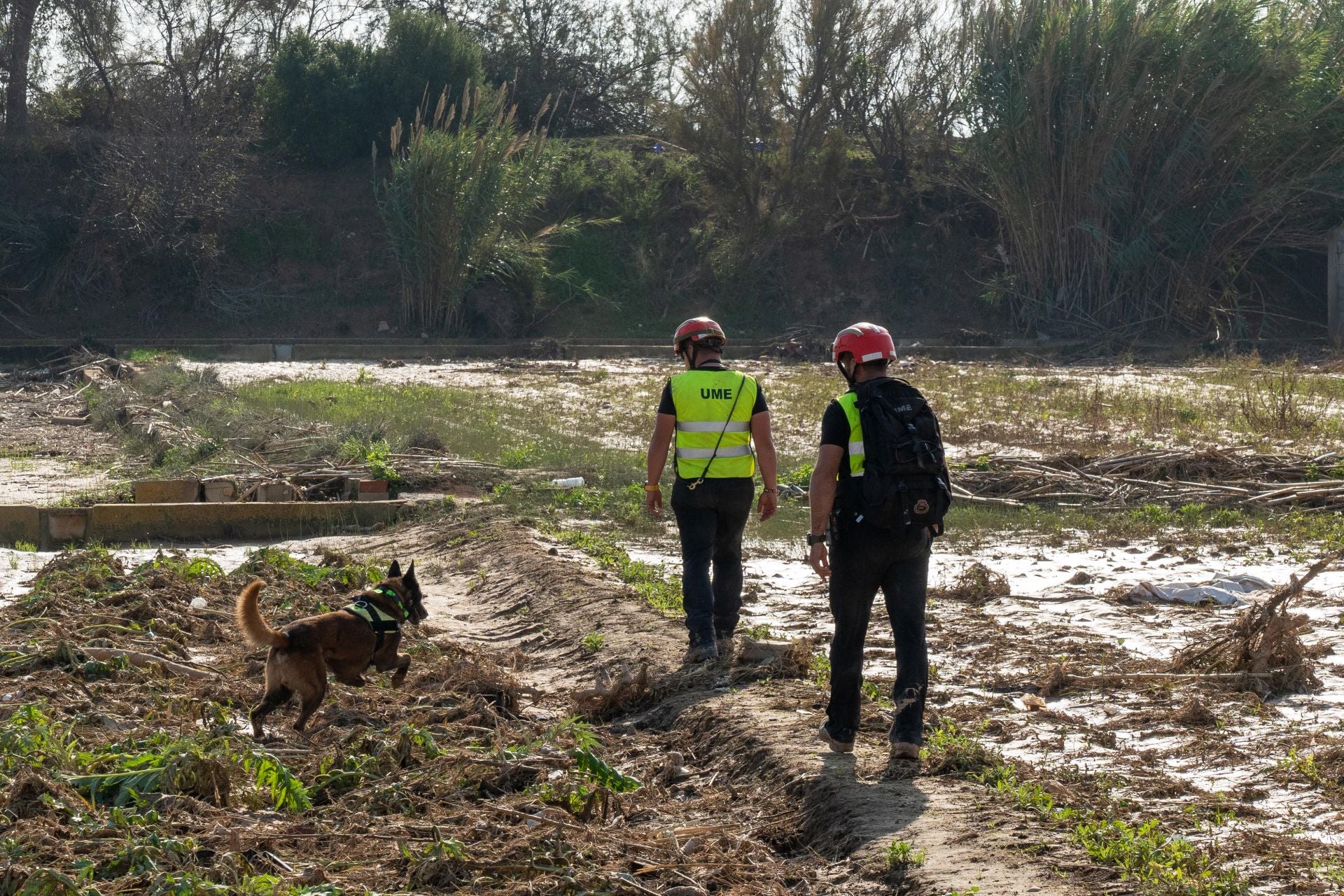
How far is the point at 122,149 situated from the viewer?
4031cm

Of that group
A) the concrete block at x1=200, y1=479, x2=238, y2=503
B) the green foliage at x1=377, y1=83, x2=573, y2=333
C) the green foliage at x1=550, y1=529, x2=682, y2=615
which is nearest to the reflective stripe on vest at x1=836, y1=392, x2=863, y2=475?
the green foliage at x1=550, y1=529, x2=682, y2=615

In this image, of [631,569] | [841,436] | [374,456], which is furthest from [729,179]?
[841,436]

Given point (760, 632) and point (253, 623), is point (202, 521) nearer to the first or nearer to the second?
point (760, 632)

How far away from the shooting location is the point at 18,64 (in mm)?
43344

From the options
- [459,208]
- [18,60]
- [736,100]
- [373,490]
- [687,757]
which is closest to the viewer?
[687,757]

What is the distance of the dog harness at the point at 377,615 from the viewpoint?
6277 mm

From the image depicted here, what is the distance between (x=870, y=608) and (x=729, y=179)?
127ft

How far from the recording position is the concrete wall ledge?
1183 centimetres

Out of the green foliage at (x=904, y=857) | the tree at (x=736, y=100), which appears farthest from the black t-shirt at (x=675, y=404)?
the tree at (x=736, y=100)

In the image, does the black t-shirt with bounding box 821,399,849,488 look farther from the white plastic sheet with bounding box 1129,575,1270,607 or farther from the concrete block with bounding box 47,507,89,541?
the concrete block with bounding box 47,507,89,541

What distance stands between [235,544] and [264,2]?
135 feet

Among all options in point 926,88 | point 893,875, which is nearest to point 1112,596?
point 893,875

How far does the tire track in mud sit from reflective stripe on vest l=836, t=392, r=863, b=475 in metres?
1.19

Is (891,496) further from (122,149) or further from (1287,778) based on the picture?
(122,149)
